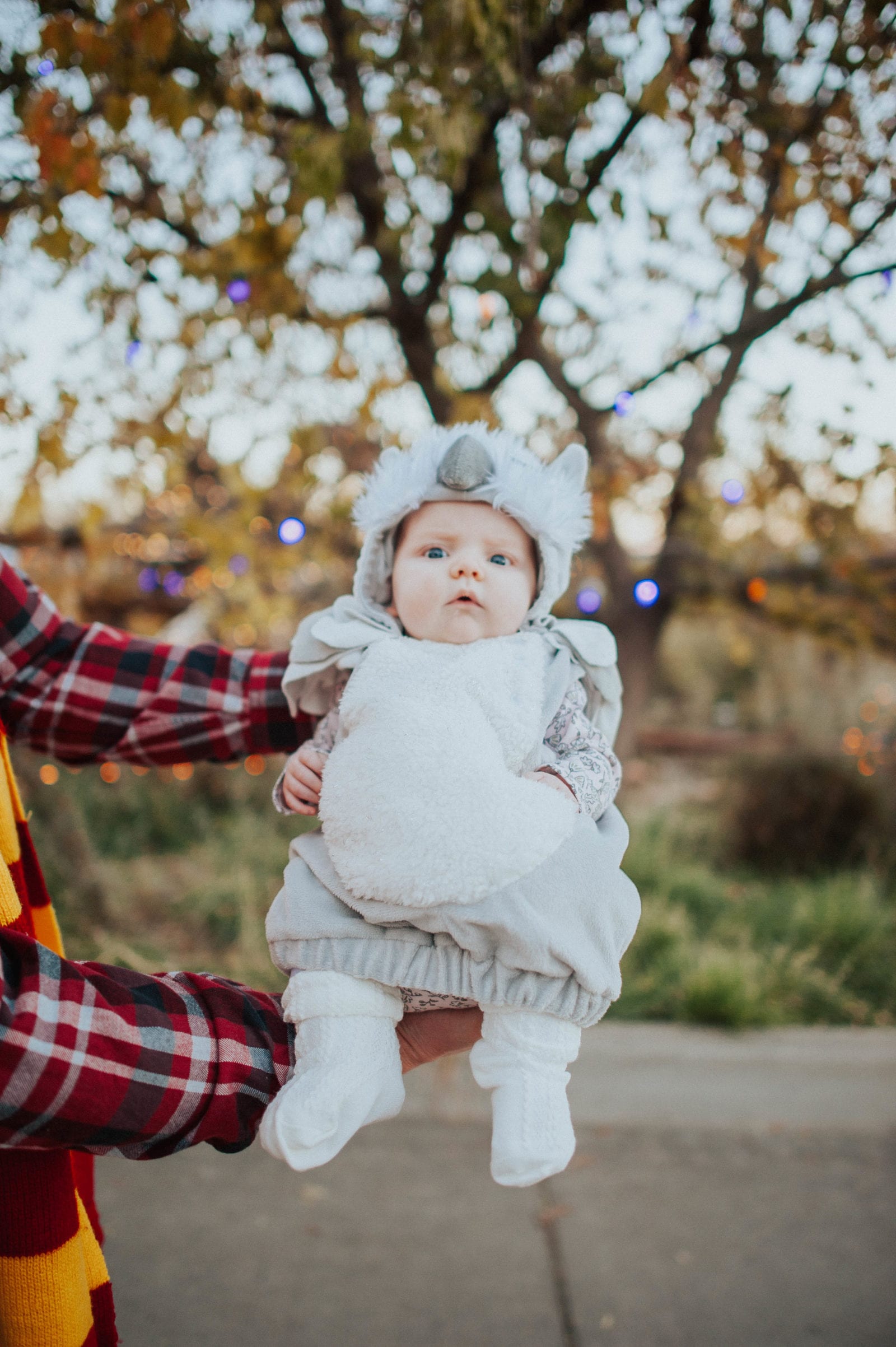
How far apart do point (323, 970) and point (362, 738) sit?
0.97 ft

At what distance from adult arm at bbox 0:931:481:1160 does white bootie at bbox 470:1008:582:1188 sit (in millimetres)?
82

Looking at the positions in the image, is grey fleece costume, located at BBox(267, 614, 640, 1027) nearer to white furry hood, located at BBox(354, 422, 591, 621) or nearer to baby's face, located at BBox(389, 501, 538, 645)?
baby's face, located at BBox(389, 501, 538, 645)

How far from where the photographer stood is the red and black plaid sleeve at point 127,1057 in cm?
89

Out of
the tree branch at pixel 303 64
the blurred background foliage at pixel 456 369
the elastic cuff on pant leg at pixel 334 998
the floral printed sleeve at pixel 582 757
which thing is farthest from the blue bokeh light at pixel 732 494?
the elastic cuff on pant leg at pixel 334 998

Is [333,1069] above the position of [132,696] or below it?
below

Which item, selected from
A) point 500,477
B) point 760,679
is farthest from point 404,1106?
point 760,679

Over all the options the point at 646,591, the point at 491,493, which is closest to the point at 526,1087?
the point at 491,493

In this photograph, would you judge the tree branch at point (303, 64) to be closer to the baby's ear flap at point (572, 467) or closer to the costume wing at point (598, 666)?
the baby's ear flap at point (572, 467)

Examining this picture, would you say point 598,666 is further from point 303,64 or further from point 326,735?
point 303,64

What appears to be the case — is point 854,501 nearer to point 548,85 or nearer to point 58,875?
point 548,85

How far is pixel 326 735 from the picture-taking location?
1.36m

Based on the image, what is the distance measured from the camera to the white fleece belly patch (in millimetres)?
1092

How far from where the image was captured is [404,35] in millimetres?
2408

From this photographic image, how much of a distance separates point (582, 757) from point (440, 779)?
9.3 inches
